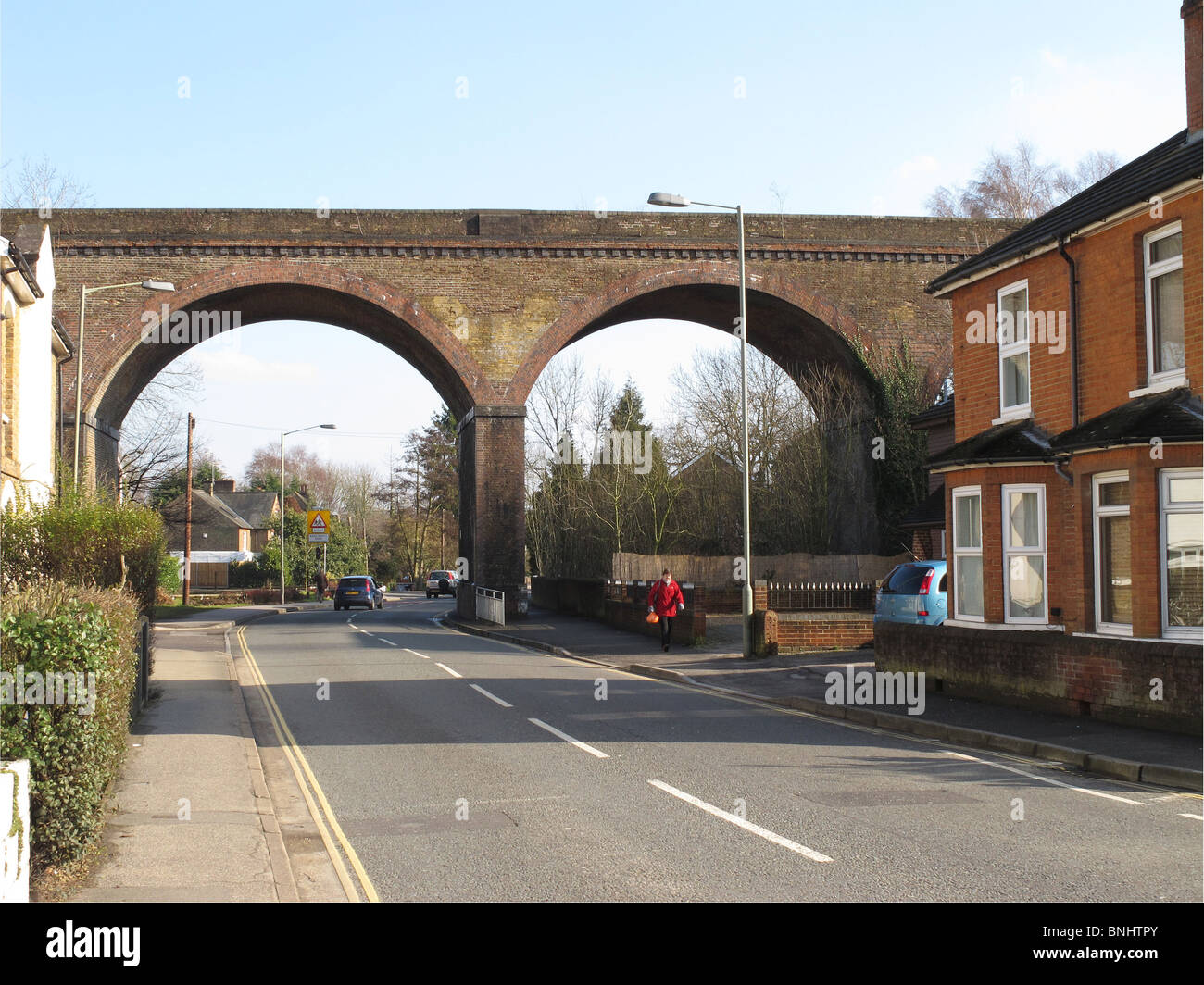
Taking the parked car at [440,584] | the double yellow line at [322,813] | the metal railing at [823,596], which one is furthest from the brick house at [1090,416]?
the parked car at [440,584]

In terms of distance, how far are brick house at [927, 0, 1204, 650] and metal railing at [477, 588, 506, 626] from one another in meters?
18.4

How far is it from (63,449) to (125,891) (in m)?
27.2

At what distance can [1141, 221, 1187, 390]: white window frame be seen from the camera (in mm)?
13031

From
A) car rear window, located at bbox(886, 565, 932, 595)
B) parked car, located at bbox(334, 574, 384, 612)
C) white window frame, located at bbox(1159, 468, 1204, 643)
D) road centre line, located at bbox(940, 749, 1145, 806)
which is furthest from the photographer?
parked car, located at bbox(334, 574, 384, 612)

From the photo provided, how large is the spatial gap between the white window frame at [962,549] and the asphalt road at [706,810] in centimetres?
310

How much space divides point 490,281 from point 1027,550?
22.3m

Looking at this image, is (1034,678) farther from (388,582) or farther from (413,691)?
(388,582)

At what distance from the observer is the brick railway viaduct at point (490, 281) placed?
3284cm

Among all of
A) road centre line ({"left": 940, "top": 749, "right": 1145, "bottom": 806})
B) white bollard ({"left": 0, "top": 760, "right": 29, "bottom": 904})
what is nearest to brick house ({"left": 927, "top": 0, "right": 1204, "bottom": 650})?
road centre line ({"left": 940, "top": 749, "right": 1145, "bottom": 806})

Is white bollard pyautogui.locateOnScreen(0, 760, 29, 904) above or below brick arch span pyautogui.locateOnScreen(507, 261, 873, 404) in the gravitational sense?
Answer: below

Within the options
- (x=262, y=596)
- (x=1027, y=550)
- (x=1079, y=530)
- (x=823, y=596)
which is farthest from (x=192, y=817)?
(x=262, y=596)

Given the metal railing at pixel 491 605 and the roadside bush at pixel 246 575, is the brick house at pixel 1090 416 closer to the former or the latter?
the metal railing at pixel 491 605

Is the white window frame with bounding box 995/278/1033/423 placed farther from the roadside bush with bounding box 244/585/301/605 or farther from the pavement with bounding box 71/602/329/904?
the roadside bush with bounding box 244/585/301/605

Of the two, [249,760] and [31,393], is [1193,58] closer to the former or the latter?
[249,760]
